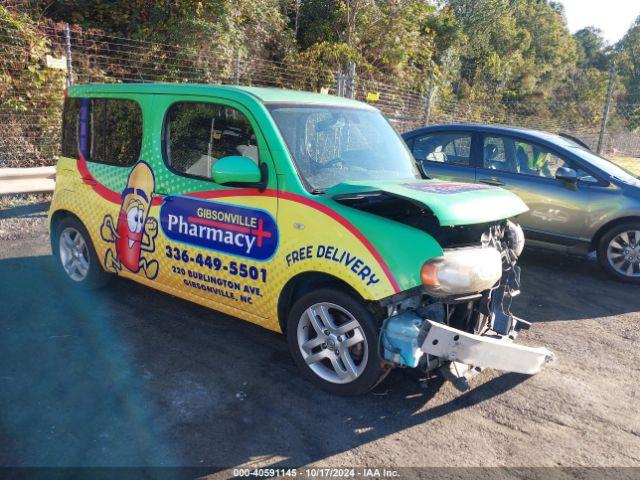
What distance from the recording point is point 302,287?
3855 mm

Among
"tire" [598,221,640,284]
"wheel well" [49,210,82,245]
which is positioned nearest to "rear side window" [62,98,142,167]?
"wheel well" [49,210,82,245]

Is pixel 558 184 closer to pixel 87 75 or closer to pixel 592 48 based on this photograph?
pixel 87 75

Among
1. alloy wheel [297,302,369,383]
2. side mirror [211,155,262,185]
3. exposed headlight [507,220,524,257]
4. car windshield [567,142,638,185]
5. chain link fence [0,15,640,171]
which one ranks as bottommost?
alloy wheel [297,302,369,383]

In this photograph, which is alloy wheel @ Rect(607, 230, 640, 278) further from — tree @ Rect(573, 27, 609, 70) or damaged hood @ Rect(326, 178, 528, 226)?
tree @ Rect(573, 27, 609, 70)

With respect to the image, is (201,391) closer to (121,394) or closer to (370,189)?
(121,394)

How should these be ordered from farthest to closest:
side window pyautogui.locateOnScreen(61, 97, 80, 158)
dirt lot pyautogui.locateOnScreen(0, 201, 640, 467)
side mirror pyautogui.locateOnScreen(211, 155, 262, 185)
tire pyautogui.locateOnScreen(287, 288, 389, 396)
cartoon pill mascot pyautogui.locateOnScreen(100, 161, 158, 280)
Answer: side window pyautogui.locateOnScreen(61, 97, 80, 158) → cartoon pill mascot pyautogui.locateOnScreen(100, 161, 158, 280) → side mirror pyautogui.locateOnScreen(211, 155, 262, 185) → tire pyautogui.locateOnScreen(287, 288, 389, 396) → dirt lot pyautogui.locateOnScreen(0, 201, 640, 467)

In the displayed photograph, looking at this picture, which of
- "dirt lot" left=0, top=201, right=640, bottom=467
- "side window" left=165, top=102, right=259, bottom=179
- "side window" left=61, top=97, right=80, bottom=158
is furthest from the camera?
"side window" left=61, top=97, right=80, bottom=158

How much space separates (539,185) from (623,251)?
1.24 m

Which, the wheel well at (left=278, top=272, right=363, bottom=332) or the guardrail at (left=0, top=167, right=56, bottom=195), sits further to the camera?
the guardrail at (left=0, top=167, right=56, bottom=195)

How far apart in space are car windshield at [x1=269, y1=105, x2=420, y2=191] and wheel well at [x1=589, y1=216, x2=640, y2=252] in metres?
3.34

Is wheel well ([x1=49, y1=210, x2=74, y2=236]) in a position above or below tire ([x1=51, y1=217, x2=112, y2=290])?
above

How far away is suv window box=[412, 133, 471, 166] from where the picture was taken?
7.54 metres

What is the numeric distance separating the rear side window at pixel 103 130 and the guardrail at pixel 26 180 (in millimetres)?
3356

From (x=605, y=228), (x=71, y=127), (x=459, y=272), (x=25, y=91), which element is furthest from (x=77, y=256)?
(x=605, y=228)
